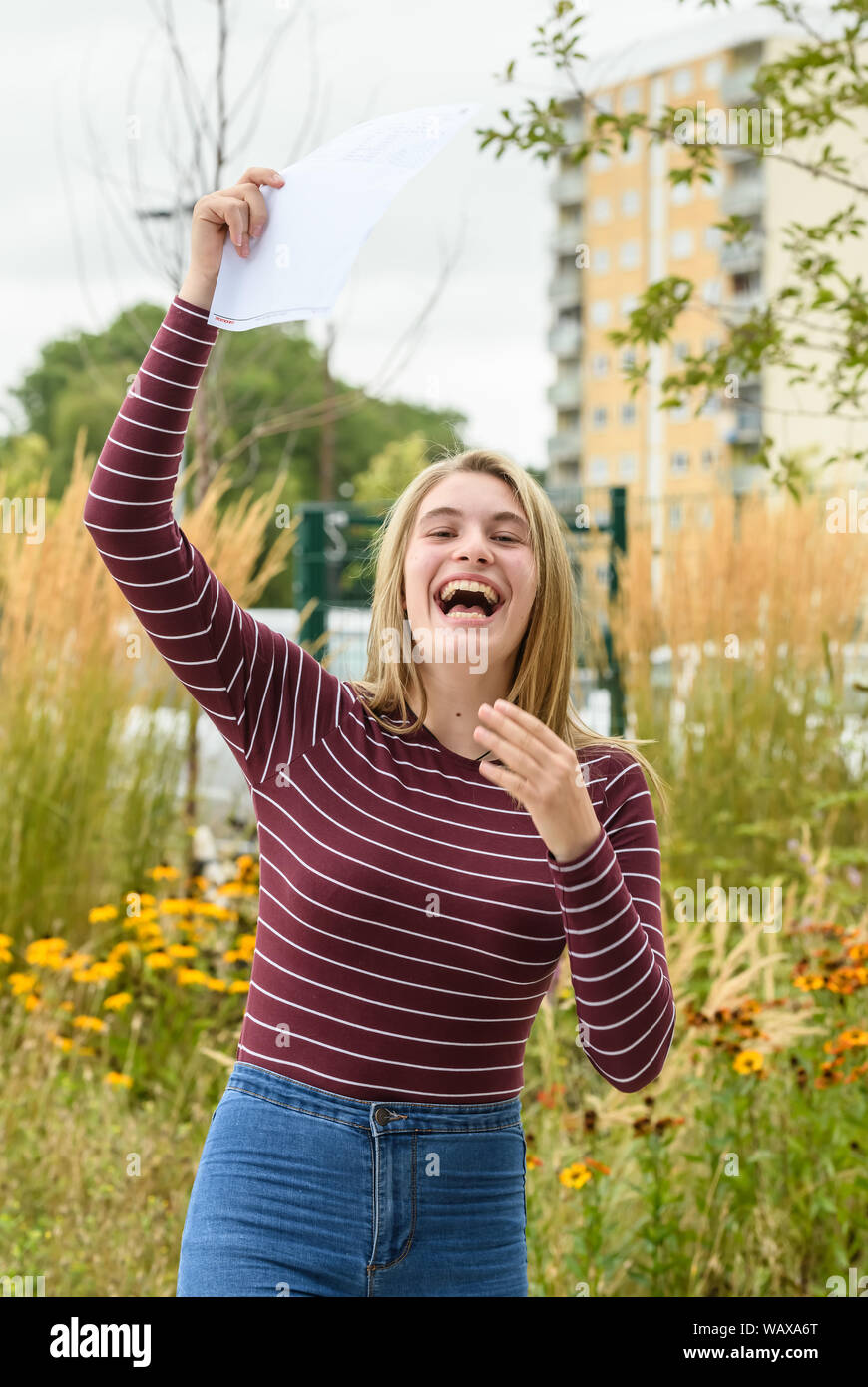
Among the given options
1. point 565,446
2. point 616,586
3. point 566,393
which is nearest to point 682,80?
point 566,393

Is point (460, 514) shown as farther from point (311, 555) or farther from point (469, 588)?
point (311, 555)

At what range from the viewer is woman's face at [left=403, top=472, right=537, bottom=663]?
1649mm

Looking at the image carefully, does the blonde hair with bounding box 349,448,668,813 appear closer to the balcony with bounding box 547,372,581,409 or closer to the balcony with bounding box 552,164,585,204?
the balcony with bounding box 547,372,581,409

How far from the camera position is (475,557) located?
165cm

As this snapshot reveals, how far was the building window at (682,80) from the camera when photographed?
43562 millimetres

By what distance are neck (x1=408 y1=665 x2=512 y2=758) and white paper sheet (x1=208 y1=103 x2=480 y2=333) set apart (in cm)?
49

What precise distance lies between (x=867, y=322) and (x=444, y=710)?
6.34 feet

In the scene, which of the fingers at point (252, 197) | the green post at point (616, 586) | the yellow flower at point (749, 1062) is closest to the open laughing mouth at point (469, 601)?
the fingers at point (252, 197)

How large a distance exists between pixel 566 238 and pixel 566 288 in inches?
84.3

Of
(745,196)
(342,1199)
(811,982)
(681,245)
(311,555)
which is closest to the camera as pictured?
(342,1199)

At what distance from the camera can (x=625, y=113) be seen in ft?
10.9

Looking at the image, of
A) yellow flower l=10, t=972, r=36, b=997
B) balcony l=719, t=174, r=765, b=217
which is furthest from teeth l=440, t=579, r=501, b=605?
balcony l=719, t=174, r=765, b=217
